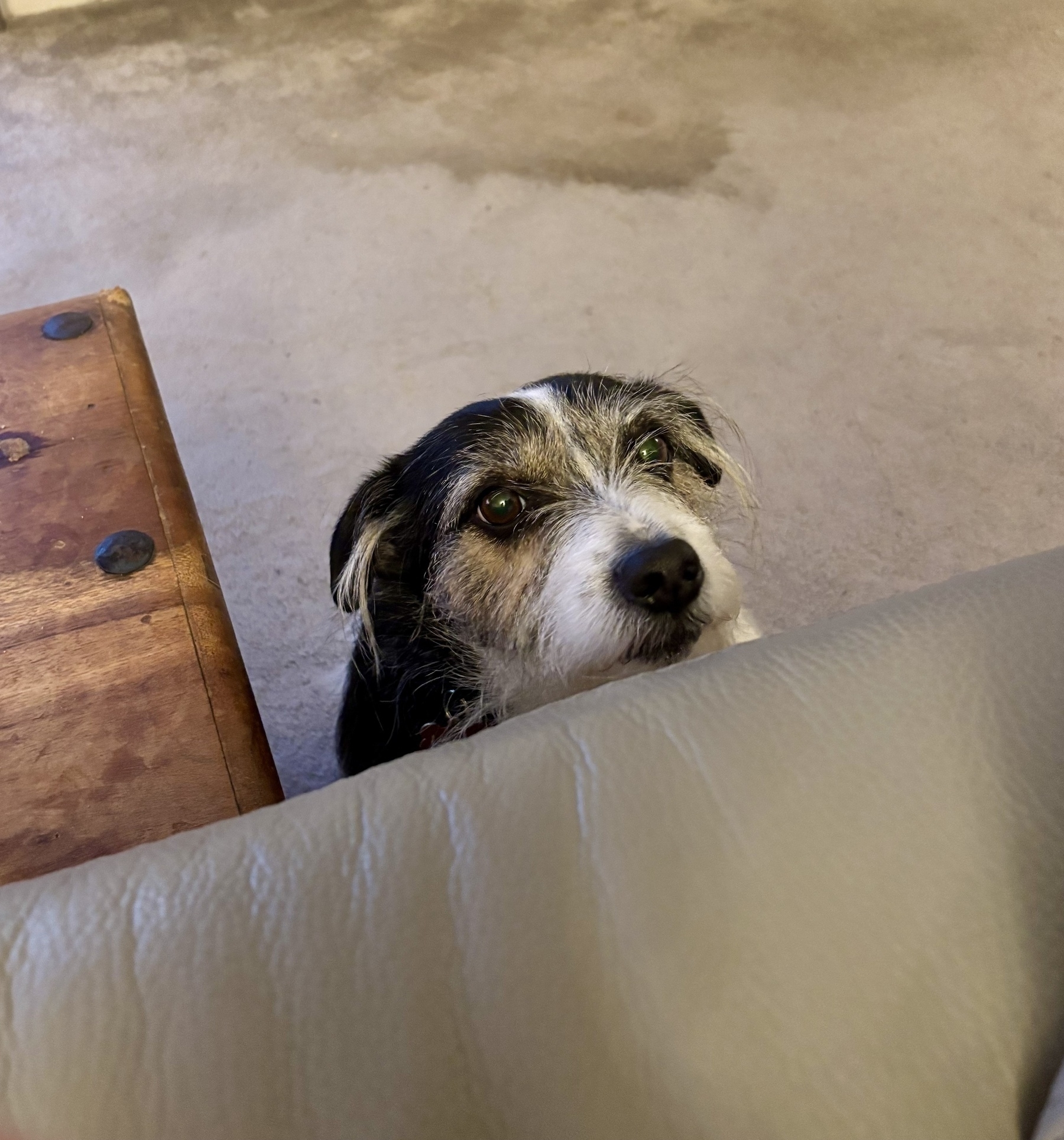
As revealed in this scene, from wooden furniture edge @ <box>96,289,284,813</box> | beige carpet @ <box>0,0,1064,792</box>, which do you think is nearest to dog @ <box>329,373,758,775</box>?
wooden furniture edge @ <box>96,289,284,813</box>

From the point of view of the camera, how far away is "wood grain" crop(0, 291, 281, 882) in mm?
888

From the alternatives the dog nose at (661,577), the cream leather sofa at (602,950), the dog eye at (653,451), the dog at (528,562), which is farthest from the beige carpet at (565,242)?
the cream leather sofa at (602,950)

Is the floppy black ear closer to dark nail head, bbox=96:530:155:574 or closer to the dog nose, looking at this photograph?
dark nail head, bbox=96:530:155:574

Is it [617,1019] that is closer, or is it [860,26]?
[617,1019]

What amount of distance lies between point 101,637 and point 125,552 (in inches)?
5.1

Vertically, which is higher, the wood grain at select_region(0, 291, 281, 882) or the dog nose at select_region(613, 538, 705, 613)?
the dog nose at select_region(613, 538, 705, 613)

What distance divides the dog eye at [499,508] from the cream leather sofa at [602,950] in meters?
0.72

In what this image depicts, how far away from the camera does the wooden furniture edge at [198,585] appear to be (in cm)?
94

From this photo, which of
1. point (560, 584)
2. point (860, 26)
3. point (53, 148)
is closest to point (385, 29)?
point (53, 148)

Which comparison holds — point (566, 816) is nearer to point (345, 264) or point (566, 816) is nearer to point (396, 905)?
point (396, 905)

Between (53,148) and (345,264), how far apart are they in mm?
Result: 1342

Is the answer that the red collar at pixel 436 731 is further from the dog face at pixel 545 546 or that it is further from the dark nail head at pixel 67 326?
the dark nail head at pixel 67 326

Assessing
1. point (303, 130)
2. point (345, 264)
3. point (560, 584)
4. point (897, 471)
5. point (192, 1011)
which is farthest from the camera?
point (303, 130)

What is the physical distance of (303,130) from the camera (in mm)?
3041
